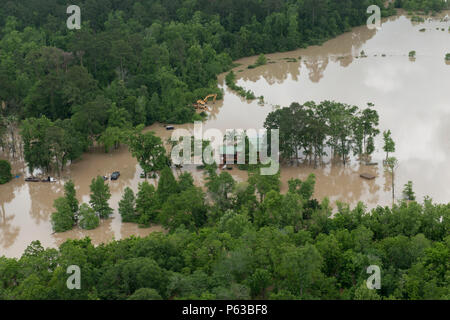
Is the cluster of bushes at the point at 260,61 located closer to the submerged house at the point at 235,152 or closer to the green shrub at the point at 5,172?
the submerged house at the point at 235,152

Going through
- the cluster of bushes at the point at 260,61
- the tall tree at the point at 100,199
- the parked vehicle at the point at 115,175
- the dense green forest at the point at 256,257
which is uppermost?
the cluster of bushes at the point at 260,61

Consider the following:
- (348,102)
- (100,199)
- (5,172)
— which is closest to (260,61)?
(348,102)

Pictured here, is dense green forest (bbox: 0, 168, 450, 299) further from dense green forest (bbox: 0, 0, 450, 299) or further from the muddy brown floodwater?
the muddy brown floodwater

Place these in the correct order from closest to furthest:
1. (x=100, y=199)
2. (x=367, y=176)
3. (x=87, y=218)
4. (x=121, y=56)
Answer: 1. (x=87, y=218)
2. (x=100, y=199)
3. (x=367, y=176)
4. (x=121, y=56)

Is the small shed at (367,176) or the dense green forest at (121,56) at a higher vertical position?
the dense green forest at (121,56)

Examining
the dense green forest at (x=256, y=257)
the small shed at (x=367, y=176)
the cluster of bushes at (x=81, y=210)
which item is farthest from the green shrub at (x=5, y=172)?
the small shed at (x=367, y=176)

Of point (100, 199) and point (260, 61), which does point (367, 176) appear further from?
point (260, 61)
